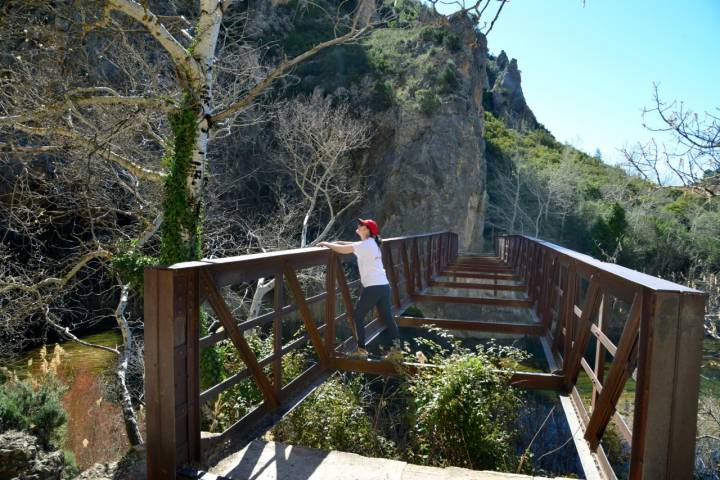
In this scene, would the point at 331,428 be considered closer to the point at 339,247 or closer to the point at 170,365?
the point at 339,247

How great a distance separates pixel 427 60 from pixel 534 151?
23.8 meters

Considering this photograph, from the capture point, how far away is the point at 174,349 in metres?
2.67

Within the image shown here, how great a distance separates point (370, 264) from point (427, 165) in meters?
28.1

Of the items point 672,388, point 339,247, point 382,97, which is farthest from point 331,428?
point 382,97

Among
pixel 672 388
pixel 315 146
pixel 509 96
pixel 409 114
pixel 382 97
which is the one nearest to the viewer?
pixel 672 388

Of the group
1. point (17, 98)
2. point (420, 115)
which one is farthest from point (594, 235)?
point (17, 98)

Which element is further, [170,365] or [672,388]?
[170,365]

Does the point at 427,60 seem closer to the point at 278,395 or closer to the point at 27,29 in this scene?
the point at 27,29

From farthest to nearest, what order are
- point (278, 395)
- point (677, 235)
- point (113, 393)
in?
1. point (677, 235)
2. point (113, 393)
3. point (278, 395)

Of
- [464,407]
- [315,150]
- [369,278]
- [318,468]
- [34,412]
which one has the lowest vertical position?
[34,412]

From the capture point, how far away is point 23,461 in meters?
7.38

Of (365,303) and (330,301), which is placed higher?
(330,301)

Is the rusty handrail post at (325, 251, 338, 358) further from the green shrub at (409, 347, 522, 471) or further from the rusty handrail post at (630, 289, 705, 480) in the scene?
the rusty handrail post at (630, 289, 705, 480)

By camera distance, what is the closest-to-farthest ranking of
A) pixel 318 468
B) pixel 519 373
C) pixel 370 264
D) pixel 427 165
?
pixel 318 468
pixel 519 373
pixel 370 264
pixel 427 165
